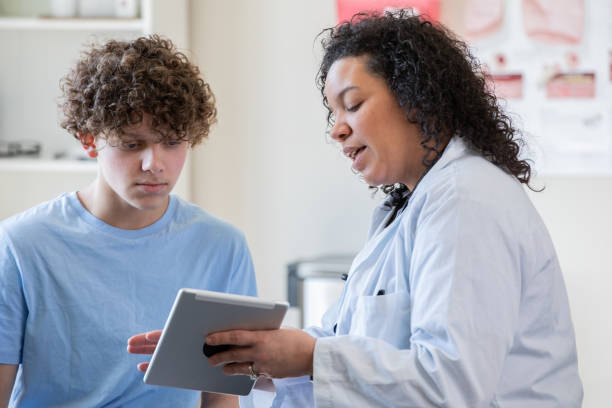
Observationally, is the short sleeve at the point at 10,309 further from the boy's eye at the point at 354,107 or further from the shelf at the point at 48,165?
the shelf at the point at 48,165

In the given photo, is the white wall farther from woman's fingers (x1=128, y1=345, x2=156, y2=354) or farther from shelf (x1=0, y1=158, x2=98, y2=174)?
woman's fingers (x1=128, y1=345, x2=156, y2=354)

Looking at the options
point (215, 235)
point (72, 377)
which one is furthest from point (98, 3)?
point (72, 377)

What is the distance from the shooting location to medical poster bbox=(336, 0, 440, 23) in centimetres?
237

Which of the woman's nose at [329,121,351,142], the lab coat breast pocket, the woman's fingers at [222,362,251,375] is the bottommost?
the woman's fingers at [222,362,251,375]

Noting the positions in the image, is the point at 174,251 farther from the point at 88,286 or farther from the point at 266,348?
the point at 266,348

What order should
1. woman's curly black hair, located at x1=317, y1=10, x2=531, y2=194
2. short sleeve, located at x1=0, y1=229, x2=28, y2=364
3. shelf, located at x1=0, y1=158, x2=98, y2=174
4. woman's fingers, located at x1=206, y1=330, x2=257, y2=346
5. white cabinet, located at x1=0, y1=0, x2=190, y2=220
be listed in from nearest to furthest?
woman's fingers, located at x1=206, y1=330, x2=257, y2=346 → woman's curly black hair, located at x1=317, y1=10, x2=531, y2=194 → short sleeve, located at x1=0, y1=229, x2=28, y2=364 → shelf, located at x1=0, y1=158, x2=98, y2=174 → white cabinet, located at x1=0, y1=0, x2=190, y2=220

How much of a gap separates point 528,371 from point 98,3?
78.5 inches

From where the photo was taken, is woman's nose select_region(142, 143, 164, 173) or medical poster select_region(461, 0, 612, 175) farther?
medical poster select_region(461, 0, 612, 175)

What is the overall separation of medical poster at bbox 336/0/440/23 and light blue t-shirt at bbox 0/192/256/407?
50.3 inches

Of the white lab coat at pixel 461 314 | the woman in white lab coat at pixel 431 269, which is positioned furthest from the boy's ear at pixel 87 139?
the white lab coat at pixel 461 314

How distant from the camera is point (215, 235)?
1.50m

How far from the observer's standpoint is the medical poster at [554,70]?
7.72 feet

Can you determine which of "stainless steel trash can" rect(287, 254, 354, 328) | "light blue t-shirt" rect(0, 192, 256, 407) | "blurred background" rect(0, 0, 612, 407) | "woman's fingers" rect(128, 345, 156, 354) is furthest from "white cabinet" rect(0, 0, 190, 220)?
"woman's fingers" rect(128, 345, 156, 354)

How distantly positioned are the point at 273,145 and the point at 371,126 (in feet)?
5.02
